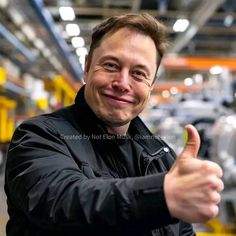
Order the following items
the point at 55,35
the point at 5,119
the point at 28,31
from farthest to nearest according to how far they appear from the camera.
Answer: the point at 28,31 < the point at 5,119 < the point at 55,35

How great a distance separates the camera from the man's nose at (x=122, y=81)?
1254 mm

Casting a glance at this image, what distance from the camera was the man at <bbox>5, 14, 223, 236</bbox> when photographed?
2.82 feet

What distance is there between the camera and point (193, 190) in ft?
2.75

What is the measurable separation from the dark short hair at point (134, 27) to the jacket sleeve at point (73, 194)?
425 millimetres

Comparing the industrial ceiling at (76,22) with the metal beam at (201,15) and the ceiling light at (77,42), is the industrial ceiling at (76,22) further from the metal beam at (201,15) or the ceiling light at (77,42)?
the ceiling light at (77,42)

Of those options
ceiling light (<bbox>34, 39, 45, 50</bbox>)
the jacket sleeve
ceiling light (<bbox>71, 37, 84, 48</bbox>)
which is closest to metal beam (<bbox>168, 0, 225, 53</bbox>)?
ceiling light (<bbox>71, 37, 84, 48</bbox>)

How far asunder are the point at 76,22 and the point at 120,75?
7737 millimetres

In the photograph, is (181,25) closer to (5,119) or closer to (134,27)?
(5,119)

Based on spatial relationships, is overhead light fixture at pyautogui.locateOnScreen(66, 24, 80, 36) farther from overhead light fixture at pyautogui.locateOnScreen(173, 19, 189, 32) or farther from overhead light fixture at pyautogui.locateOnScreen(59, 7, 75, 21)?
overhead light fixture at pyautogui.locateOnScreen(173, 19, 189, 32)

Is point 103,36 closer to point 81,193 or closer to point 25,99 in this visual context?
point 81,193

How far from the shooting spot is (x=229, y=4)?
7746 millimetres

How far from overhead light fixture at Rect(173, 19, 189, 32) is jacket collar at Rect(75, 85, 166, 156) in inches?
277

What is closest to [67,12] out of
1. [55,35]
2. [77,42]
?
[55,35]

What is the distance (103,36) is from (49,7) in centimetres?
689
